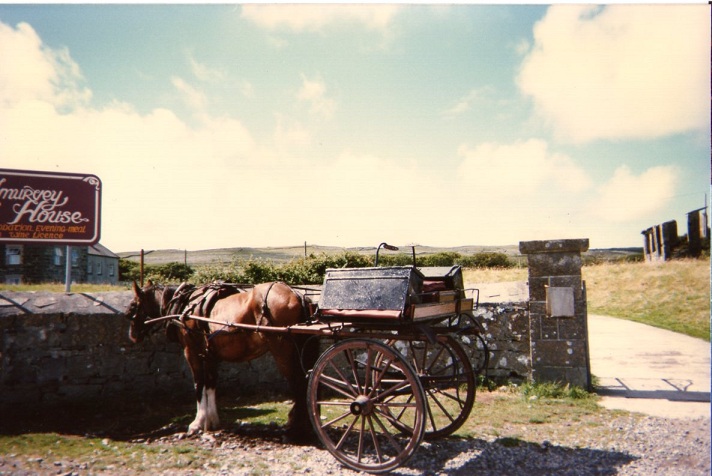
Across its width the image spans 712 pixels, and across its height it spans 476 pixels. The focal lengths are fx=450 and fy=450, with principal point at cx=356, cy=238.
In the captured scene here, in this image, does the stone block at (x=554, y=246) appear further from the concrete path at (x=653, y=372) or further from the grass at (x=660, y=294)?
the grass at (x=660, y=294)

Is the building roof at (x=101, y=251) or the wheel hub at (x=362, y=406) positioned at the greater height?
the building roof at (x=101, y=251)

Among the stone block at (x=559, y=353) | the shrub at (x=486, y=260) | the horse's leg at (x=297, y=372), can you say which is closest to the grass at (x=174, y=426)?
the stone block at (x=559, y=353)

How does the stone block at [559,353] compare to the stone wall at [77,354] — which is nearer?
the stone wall at [77,354]

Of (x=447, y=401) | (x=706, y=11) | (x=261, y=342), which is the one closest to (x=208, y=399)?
(x=261, y=342)

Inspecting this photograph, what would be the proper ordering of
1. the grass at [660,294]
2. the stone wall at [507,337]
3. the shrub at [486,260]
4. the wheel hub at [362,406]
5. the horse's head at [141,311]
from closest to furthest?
the wheel hub at [362,406]
the horse's head at [141,311]
the stone wall at [507,337]
the grass at [660,294]
the shrub at [486,260]

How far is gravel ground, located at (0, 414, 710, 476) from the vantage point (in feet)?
13.5

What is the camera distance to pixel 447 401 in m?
6.38

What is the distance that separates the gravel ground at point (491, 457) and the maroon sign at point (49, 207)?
12.6 ft

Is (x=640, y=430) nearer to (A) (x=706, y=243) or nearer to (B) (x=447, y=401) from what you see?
(B) (x=447, y=401)

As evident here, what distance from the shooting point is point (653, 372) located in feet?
24.4

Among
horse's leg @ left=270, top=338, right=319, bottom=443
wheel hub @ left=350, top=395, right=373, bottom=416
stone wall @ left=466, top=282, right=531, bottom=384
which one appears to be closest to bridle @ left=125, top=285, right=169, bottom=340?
horse's leg @ left=270, top=338, right=319, bottom=443

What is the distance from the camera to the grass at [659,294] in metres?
13.7

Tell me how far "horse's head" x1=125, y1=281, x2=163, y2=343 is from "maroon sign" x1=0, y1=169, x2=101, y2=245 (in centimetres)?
216

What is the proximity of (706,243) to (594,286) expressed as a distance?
451 cm
